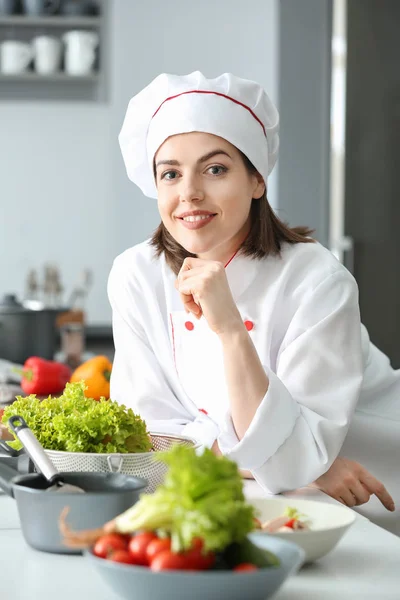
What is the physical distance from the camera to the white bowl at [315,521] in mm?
953

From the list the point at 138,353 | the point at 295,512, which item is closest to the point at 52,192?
the point at 138,353

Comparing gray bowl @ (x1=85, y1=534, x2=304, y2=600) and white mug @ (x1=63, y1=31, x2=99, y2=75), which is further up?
white mug @ (x1=63, y1=31, x2=99, y2=75)

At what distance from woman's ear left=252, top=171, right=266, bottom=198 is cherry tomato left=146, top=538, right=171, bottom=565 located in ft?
3.55

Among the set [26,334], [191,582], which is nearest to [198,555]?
[191,582]

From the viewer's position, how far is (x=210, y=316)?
4.94 feet

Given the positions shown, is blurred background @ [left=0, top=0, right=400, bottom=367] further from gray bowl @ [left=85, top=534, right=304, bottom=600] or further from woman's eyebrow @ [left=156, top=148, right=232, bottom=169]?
gray bowl @ [left=85, top=534, right=304, bottom=600]

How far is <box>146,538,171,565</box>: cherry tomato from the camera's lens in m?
0.74

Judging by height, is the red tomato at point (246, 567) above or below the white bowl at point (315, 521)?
above

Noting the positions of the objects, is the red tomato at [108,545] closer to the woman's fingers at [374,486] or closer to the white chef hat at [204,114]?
the woman's fingers at [374,486]

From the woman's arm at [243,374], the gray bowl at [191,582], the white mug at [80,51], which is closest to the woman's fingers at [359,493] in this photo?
the woman's arm at [243,374]

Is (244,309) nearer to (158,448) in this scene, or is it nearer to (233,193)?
(233,193)

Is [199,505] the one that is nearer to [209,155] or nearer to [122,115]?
[209,155]

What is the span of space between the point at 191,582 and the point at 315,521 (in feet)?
1.19

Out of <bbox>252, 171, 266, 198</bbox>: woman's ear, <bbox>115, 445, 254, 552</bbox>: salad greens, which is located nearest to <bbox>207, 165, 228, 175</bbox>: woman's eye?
<bbox>252, 171, 266, 198</bbox>: woman's ear
